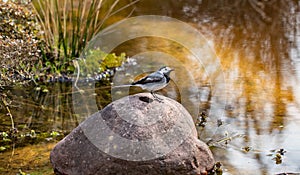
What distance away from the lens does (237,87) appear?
678 centimetres

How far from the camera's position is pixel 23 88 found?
7121mm

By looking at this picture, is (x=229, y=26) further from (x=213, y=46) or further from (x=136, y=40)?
(x=136, y=40)

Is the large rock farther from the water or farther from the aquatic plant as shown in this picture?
the aquatic plant

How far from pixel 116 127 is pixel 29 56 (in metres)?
1.87

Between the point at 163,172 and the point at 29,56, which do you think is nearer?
the point at 163,172

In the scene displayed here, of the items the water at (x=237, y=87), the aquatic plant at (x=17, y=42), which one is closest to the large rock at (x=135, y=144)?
the water at (x=237, y=87)

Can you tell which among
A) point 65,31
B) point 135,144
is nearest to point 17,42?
point 65,31

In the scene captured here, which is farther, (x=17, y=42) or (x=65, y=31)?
(x=65, y=31)

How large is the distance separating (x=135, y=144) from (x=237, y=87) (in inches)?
103

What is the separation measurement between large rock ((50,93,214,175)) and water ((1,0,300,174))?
1.72ft

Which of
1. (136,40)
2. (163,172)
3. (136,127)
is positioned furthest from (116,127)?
(136,40)

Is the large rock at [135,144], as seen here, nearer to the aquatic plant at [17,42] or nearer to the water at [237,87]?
the water at [237,87]

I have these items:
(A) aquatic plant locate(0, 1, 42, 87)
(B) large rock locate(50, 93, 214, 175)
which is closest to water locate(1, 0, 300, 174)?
(B) large rock locate(50, 93, 214, 175)

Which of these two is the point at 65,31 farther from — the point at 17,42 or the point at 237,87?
the point at 237,87
